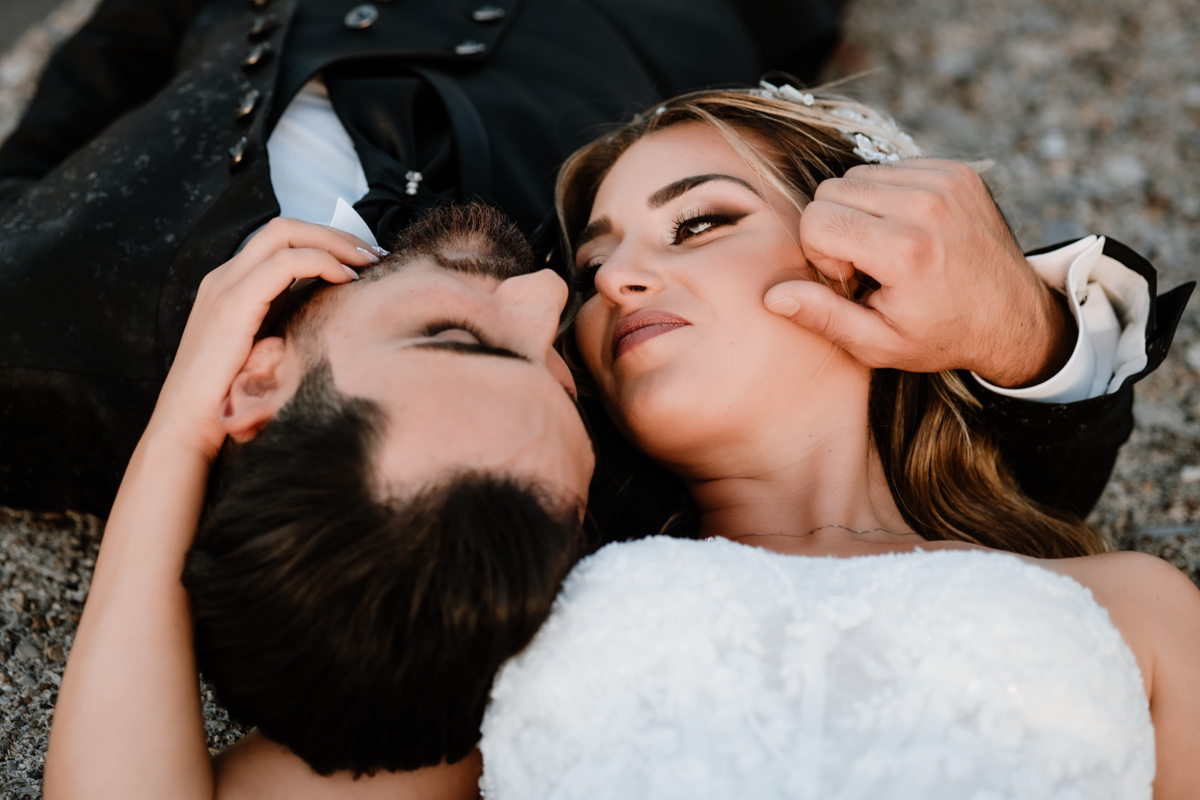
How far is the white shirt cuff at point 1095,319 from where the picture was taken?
213 centimetres

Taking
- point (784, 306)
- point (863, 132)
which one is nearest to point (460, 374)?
point (784, 306)

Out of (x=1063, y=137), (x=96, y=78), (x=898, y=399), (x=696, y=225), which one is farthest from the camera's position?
(x=1063, y=137)

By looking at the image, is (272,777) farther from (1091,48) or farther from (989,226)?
(1091,48)

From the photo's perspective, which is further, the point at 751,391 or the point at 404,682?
the point at 751,391

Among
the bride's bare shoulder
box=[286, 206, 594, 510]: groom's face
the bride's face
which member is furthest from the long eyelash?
the bride's bare shoulder

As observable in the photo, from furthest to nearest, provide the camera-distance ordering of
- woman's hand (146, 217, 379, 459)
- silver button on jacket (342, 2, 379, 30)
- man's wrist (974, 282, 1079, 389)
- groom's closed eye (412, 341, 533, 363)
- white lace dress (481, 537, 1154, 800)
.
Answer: silver button on jacket (342, 2, 379, 30)
man's wrist (974, 282, 1079, 389)
woman's hand (146, 217, 379, 459)
groom's closed eye (412, 341, 533, 363)
white lace dress (481, 537, 1154, 800)

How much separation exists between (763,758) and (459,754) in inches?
20.9

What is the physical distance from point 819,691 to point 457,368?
79 cm

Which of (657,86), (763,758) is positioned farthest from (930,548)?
(657,86)

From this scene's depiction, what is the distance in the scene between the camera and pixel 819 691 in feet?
4.58

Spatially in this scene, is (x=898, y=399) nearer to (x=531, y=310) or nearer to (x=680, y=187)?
(x=680, y=187)

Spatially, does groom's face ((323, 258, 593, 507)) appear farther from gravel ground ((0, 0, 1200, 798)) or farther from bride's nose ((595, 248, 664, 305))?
gravel ground ((0, 0, 1200, 798))

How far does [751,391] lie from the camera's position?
74.5 inches

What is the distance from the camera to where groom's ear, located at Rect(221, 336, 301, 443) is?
A: 1560 millimetres
